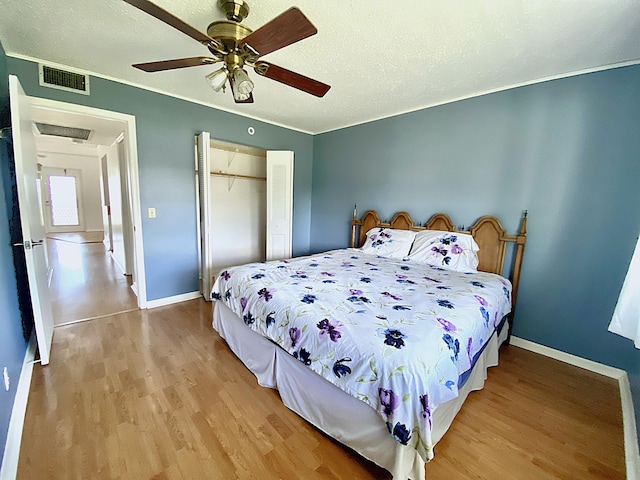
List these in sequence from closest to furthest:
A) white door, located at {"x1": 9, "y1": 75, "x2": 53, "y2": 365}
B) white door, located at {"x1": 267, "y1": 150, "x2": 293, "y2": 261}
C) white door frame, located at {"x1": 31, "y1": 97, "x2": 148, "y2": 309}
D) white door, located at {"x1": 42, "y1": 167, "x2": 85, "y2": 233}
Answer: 1. white door, located at {"x1": 9, "y1": 75, "x2": 53, "y2": 365}
2. white door frame, located at {"x1": 31, "y1": 97, "x2": 148, "y2": 309}
3. white door, located at {"x1": 267, "y1": 150, "x2": 293, "y2": 261}
4. white door, located at {"x1": 42, "y1": 167, "x2": 85, "y2": 233}

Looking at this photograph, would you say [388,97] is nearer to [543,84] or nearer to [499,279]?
[543,84]

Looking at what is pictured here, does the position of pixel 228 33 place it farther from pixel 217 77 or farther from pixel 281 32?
pixel 281 32

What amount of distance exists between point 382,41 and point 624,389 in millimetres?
3082

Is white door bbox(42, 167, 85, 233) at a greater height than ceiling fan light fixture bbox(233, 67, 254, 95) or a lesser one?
lesser

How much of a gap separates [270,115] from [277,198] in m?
1.13

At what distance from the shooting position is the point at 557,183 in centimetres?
227

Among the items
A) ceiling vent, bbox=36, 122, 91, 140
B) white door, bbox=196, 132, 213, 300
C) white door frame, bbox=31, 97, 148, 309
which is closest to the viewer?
white door frame, bbox=31, 97, 148, 309

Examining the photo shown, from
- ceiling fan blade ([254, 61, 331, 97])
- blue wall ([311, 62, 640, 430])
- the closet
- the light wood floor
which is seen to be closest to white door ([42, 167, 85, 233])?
the closet

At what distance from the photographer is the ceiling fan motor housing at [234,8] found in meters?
1.48

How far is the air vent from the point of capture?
89.4 inches

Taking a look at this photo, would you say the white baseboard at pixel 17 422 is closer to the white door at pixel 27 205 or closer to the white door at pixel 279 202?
the white door at pixel 27 205

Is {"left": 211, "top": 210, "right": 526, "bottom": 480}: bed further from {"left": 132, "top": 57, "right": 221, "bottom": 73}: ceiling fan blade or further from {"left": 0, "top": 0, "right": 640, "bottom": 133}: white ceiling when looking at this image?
{"left": 132, "top": 57, "right": 221, "bottom": 73}: ceiling fan blade

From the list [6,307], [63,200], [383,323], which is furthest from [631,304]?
[63,200]

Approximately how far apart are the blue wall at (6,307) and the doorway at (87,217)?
0.47 m
